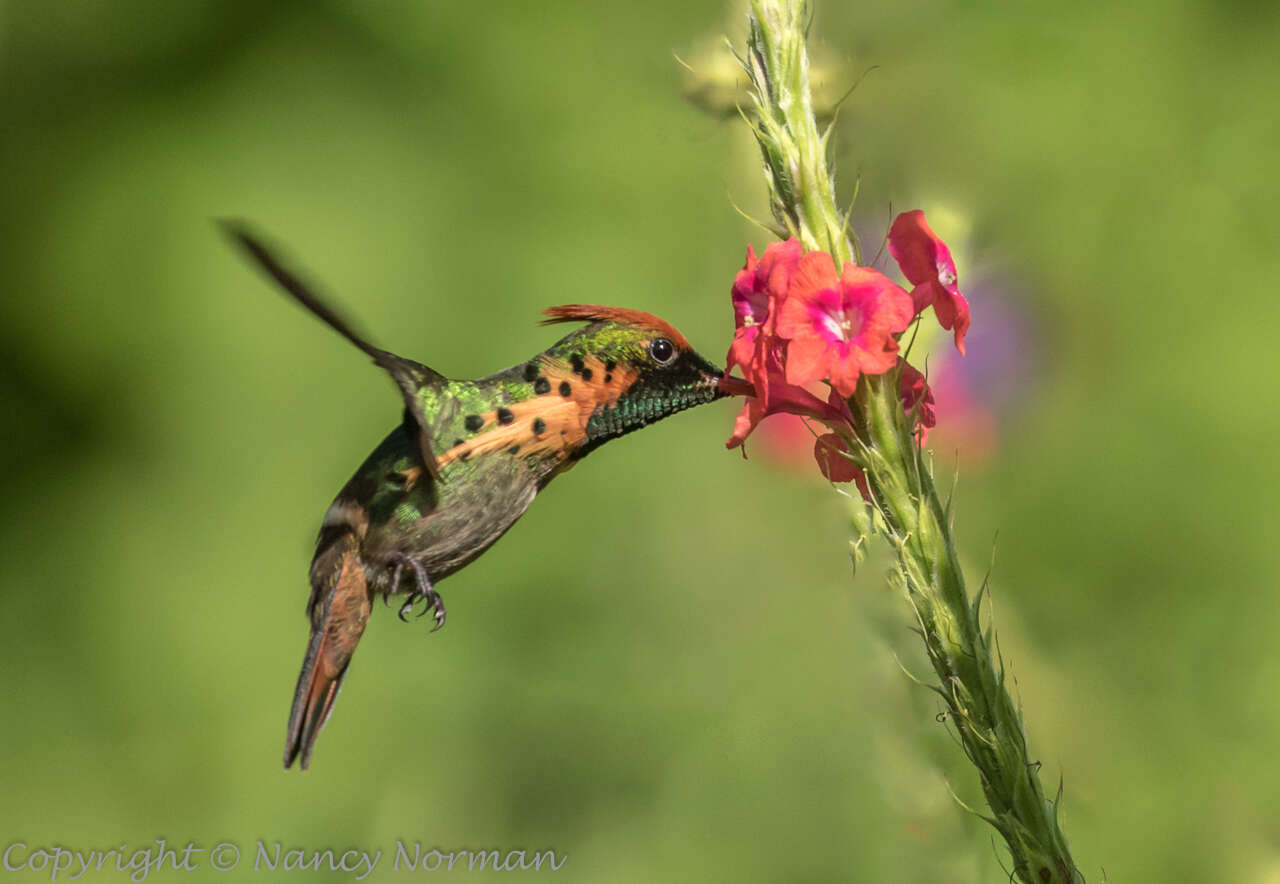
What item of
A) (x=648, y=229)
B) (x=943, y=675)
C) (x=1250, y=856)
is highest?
(x=648, y=229)

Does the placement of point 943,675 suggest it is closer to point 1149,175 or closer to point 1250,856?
point 1250,856

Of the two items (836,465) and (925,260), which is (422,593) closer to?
(836,465)

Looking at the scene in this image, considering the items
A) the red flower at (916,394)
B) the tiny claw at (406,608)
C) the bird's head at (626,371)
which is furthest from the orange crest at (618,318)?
the tiny claw at (406,608)

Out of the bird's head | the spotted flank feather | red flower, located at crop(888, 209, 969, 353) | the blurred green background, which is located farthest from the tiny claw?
red flower, located at crop(888, 209, 969, 353)

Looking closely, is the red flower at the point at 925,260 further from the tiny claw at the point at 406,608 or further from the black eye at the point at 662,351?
the tiny claw at the point at 406,608

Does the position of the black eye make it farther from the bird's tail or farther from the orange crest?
the bird's tail

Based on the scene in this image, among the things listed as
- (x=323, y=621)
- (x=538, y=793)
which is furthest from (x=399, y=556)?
(x=538, y=793)

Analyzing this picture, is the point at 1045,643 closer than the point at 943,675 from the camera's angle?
No
